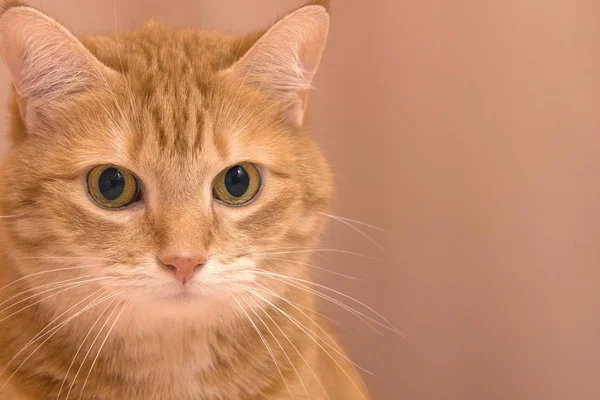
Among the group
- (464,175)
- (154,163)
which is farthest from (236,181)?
(464,175)

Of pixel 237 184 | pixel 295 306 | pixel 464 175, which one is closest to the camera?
pixel 237 184

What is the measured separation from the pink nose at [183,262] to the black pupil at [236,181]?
0.14 m

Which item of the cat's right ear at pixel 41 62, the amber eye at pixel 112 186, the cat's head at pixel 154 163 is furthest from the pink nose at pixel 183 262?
the cat's right ear at pixel 41 62

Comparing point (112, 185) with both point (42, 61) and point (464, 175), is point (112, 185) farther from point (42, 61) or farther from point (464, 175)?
point (464, 175)

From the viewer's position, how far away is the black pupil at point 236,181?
1.02 meters

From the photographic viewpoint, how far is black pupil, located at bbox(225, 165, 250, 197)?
1.02m

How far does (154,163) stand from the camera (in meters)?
0.96

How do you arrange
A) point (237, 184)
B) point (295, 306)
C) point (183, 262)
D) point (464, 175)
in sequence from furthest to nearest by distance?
point (464, 175)
point (295, 306)
point (237, 184)
point (183, 262)

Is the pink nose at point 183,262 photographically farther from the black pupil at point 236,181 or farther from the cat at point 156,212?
the black pupil at point 236,181

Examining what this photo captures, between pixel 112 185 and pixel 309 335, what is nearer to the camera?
pixel 112 185

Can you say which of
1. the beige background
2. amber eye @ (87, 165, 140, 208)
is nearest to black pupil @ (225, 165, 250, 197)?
amber eye @ (87, 165, 140, 208)

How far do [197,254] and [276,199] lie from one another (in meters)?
0.19

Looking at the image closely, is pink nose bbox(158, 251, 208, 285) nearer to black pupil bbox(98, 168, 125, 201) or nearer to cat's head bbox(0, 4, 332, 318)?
cat's head bbox(0, 4, 332, 318)

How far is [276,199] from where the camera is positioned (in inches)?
41.3
